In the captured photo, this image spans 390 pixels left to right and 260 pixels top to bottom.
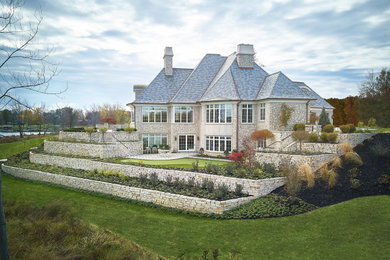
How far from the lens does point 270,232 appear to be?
9148mm

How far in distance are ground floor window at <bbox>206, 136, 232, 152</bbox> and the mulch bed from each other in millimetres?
8922

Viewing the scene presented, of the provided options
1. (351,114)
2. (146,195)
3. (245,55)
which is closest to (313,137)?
(146,195)

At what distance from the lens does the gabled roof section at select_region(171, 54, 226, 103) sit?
24750 mm

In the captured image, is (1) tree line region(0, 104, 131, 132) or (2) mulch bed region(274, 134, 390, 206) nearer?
(2) mulch bed region(274, 134, 390, 206)

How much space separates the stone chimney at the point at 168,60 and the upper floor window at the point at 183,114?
5.02 m

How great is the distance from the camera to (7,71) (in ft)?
22.0

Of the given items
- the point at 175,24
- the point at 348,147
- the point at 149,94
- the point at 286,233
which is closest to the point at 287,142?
the point at 348,147

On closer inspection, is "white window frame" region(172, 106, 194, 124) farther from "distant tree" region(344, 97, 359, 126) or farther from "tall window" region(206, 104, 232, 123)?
"distant tree" region(344, 97, 359, 126)

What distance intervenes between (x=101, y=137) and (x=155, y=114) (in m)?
5.64

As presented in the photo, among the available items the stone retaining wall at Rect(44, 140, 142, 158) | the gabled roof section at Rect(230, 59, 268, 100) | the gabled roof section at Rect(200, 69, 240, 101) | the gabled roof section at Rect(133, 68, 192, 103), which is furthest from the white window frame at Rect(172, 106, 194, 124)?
the gabled roof section at Rect(230, 59, 268, 100)

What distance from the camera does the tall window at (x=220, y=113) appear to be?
71.0ft

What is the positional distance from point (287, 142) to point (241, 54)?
10733 mm

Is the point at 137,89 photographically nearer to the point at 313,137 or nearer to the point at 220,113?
the point at 220,113

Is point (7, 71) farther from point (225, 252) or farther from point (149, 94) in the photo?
point (149, 94)
